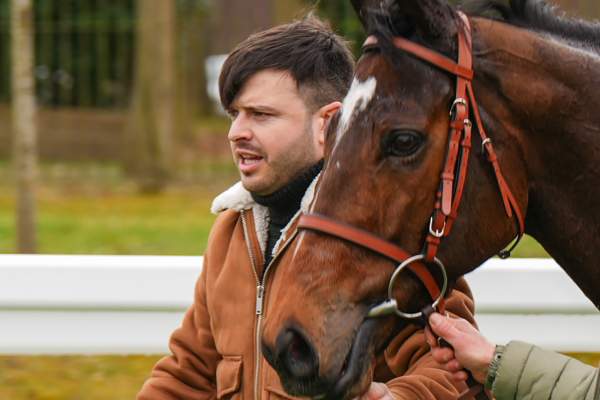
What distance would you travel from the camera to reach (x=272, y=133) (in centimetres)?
304

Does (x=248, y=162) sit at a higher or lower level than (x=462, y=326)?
higher

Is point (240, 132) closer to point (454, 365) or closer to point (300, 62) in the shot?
point (300, 62)

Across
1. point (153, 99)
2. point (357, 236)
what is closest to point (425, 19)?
point (357, 236)

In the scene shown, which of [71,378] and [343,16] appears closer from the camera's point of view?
[71,378]

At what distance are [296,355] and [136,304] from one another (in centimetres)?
164

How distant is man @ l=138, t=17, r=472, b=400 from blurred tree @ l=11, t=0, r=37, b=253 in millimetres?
4378

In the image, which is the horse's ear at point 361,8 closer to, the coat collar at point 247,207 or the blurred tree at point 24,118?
the coat collar at point 247,207

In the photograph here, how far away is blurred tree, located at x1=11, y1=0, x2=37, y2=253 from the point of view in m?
7.39

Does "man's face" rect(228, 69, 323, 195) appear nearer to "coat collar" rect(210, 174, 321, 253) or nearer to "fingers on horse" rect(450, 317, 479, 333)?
"coat collar" rect(210, 174, 321, 253)

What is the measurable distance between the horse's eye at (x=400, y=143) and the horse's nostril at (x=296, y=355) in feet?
1.38

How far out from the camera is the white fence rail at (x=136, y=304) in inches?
154

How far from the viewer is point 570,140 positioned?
2537mm

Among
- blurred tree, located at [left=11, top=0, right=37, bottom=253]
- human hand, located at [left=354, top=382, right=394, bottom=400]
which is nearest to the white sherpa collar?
human hand, located at [left=354, top=382, right=394, bottom=400]

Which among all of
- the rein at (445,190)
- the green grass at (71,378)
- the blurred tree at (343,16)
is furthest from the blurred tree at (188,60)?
the rein at (445,190)
